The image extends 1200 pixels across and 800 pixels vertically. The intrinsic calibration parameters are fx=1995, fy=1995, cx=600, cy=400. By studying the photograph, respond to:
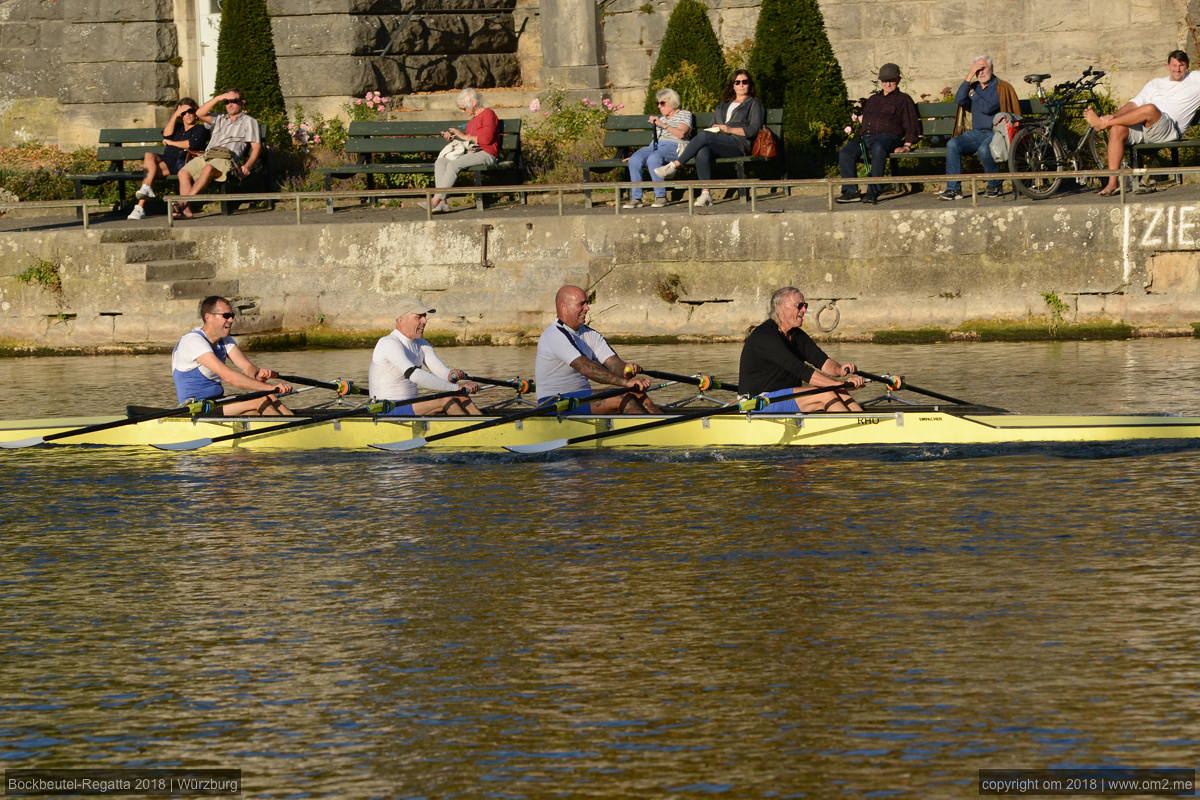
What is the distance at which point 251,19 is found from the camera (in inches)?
Result: 972

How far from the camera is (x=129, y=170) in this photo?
23.9 meters

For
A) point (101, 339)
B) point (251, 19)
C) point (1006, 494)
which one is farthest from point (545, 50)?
point (1006, 494)

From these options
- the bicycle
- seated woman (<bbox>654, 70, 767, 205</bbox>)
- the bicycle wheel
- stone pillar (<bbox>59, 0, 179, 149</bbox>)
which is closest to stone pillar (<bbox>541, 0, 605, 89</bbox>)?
seated woman (<bbox>654, 70, 767, 205</bbox>)

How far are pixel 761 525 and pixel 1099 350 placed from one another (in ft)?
26.7

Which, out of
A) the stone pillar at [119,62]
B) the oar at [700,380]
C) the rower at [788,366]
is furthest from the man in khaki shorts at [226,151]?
the rower at [788,366]

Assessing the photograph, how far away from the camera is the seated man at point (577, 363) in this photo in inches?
533

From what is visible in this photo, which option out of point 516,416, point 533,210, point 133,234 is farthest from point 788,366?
point 133,234

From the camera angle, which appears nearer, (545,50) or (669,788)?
(669,788)

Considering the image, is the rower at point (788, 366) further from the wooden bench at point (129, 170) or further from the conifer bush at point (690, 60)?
the wooden bench at point (129, 170)

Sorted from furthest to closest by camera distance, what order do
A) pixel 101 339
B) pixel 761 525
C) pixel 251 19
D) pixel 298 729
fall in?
1. pixel 251 19
2. pixel 101 339
3. pixel 761 525
4. pixel 298 729

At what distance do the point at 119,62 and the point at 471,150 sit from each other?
712 cm

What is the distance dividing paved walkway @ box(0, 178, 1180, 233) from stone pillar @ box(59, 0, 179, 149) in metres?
3.21

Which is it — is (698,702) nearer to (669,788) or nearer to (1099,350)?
(669,788)

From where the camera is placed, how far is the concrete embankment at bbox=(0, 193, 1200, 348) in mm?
18703
